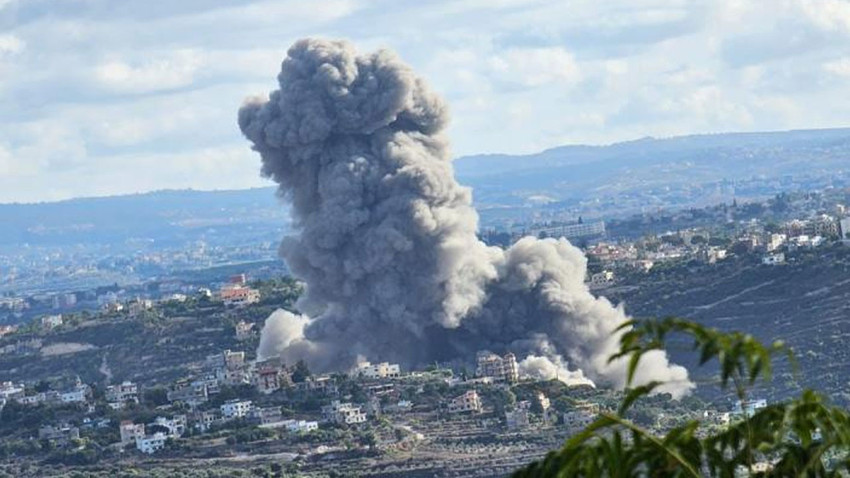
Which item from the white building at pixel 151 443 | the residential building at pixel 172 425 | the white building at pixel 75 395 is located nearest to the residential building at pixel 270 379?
the residential building at pixel 172 425

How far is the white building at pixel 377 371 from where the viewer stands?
8000 centimetres

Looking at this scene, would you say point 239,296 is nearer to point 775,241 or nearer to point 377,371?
point 775,241

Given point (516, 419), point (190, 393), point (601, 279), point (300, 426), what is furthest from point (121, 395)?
point (601, 279)

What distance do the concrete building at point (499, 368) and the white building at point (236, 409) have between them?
308 inches

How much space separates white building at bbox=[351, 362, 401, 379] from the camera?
80.0 meters

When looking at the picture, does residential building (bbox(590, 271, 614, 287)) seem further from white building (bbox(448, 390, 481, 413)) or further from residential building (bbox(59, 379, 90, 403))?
white building (bbox(448, 390, 481, 413))

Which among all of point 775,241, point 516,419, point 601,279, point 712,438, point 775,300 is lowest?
point 516,419

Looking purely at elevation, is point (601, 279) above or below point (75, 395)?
above

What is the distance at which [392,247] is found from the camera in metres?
79.8

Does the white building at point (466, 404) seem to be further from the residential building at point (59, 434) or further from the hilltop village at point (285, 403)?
the residential building at point (59, 434)

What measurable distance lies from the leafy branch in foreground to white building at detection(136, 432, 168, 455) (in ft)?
189

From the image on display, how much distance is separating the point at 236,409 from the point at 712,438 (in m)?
62.9

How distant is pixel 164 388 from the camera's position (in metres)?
83.9

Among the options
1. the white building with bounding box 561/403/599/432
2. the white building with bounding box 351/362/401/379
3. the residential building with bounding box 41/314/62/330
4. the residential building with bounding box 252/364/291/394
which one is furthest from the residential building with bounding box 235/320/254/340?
the white building with bounding box 561/403/599/432
